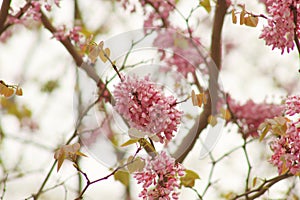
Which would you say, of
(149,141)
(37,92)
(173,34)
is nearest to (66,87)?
(37,92)

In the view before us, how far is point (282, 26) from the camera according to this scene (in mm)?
1277

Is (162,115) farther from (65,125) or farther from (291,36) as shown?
(65,125)

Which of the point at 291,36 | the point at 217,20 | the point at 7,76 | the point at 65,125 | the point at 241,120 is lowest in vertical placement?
the point at 291,36

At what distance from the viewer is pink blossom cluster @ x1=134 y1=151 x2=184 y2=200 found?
1220mm

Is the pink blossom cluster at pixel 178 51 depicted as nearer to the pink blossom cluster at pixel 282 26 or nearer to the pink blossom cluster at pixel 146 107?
the pink blossom cluster at pixel 282 26

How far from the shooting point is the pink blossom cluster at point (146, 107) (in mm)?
1184

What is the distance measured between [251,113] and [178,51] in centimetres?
42

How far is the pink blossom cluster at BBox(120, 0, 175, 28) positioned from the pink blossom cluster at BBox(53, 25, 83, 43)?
0.93ft

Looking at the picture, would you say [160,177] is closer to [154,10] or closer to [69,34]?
[69,34]

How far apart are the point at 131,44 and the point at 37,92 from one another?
2.35 m

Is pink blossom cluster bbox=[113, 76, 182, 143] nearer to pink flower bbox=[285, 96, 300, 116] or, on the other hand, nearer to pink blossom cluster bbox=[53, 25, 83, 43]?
pink flower bbox=[285, 96, 300, 116]

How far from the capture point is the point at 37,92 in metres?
4.23

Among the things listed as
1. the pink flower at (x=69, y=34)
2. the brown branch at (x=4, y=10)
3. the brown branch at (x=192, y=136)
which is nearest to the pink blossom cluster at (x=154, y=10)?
the pink flower at (x=69, y=34)

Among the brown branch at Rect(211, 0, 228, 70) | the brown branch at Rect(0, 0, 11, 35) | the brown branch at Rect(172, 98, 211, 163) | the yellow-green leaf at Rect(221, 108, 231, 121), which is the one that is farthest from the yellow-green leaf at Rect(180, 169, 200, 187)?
the brown branch at Rect(0, 0, 11, 35)
